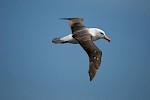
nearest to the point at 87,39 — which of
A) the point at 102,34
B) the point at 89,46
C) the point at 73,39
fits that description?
the point at 89,46

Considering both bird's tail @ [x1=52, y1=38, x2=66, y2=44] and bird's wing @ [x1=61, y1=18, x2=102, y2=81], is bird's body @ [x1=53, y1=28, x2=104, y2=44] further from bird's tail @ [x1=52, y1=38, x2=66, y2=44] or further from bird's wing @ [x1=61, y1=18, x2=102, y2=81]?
bird's wing @ [x1=61, y1=18, x2=102, y2=81]

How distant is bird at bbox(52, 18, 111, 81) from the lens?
1684cm

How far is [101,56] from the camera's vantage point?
56.5ft

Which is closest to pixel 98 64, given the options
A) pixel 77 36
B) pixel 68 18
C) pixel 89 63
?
pixel 89 63

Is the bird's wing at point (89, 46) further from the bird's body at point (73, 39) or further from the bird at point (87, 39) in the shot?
the bird's body at point (73, 39)

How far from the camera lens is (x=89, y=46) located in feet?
56.3

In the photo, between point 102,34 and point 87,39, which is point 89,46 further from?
point 102,34

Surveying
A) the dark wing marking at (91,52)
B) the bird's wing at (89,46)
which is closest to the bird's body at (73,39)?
the bird's wing at (89,46)

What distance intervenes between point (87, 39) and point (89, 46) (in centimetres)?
60

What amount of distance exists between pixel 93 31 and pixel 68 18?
149 cm

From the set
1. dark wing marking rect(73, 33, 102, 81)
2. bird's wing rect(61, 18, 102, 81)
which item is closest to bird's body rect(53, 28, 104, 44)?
bird's wing rect(61, 18, 102, 81)

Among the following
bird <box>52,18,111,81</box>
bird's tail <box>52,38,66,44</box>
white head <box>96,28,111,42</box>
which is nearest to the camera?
bird <box>52,18,111,81</box>

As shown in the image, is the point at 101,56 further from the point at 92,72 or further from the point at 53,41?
the point at 53,41

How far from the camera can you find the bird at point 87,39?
16844 mm
